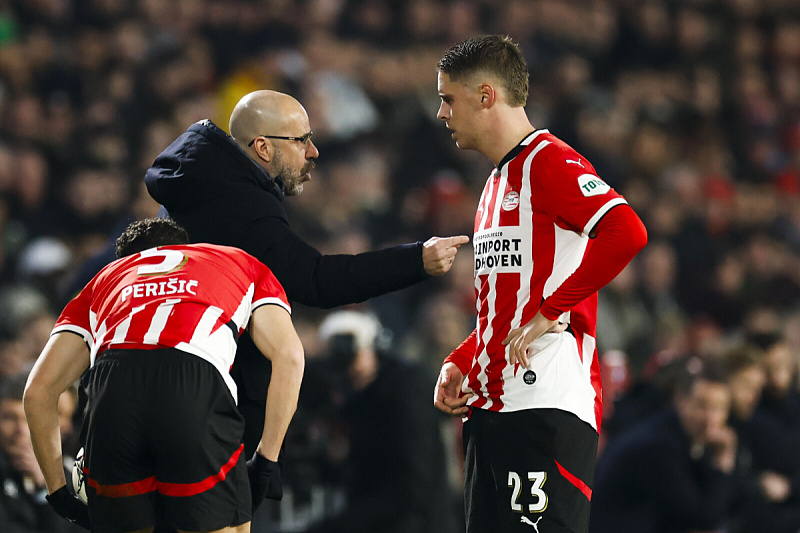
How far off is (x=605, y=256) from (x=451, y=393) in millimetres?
767

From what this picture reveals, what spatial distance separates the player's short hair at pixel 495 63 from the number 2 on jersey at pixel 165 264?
1.07 m

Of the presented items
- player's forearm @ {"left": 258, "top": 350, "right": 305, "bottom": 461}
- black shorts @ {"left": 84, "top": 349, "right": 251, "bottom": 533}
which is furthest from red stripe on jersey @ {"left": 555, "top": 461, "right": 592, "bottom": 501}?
black shorts @ {"left": 84, "top": 349, "right": 251, "bottom": 533}

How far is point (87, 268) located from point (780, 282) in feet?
20.5

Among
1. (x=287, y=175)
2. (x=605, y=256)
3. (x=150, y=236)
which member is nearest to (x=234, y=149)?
(x=287, y=175)

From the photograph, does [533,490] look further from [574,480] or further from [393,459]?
[393,459]

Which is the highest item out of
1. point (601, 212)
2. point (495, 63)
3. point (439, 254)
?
point (495, 63)

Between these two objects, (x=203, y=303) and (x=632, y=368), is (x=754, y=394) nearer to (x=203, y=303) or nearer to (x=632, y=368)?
(x=632, y=368)

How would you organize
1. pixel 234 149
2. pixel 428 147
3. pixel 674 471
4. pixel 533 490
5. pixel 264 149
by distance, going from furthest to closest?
pixel 428 147 < pixel 674 471 < pixel 264 149 < pixel 234 149 < pixel 533 490

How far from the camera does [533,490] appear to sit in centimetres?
328

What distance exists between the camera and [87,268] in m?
5.37

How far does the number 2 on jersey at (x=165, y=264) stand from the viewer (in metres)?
3.39

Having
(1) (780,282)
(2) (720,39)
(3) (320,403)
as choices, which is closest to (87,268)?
(3) (320,403)

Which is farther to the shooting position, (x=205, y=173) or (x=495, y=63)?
(x=205, y=173)

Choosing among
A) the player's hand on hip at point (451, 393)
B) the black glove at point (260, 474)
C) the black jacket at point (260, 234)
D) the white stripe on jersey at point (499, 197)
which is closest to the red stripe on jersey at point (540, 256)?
the white stripe on jersey at point (499, 197)
